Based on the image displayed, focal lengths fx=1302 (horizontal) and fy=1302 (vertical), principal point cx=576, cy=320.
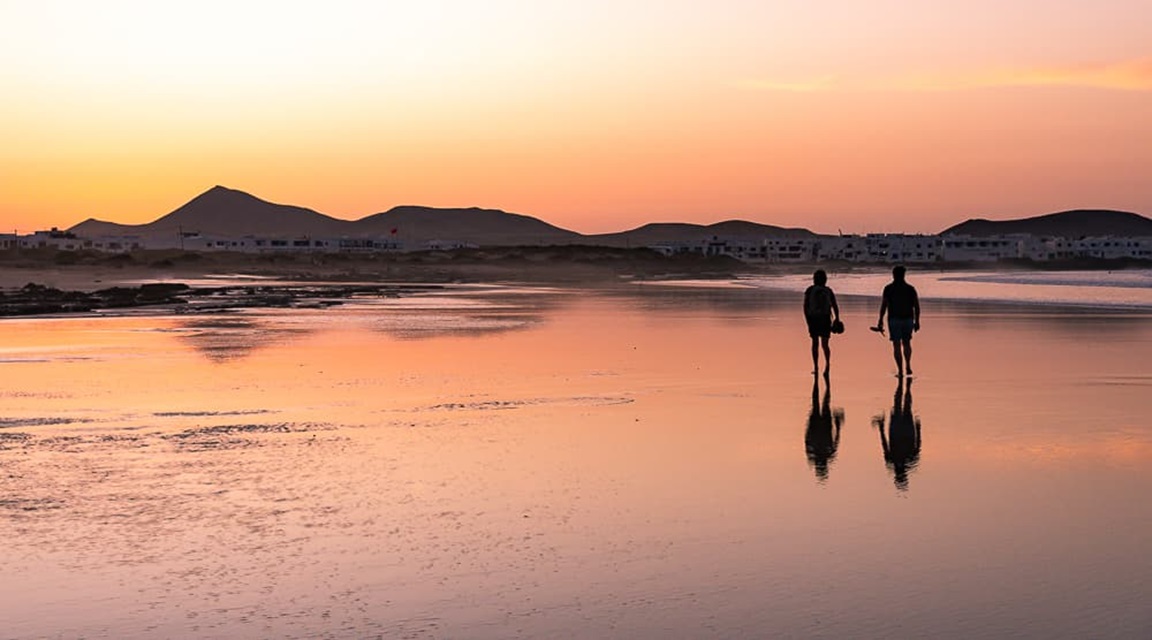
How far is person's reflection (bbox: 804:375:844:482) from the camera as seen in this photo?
11953mm

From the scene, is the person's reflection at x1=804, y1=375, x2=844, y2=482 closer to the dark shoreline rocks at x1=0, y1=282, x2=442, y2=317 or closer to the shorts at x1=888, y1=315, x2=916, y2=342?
the shorts at x1=888, y1=315, x2=916, y2=342

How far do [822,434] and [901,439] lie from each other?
0.84 meters

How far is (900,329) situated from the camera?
2009 centimetres

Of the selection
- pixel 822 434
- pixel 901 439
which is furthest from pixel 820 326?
pixel 901 439

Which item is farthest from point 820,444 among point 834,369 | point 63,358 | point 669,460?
point 63,358

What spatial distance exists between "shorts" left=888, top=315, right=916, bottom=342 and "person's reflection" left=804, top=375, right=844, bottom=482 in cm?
276

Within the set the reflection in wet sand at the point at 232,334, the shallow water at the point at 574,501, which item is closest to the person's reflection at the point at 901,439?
the shallow water at the point at 574,501

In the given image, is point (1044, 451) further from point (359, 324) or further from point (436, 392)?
point (359, 324)

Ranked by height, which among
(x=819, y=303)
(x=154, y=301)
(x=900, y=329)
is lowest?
(x=154, y=301)

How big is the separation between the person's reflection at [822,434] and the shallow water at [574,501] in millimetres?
63

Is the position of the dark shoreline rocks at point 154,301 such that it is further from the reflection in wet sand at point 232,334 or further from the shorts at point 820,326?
the shorts at point 820,326

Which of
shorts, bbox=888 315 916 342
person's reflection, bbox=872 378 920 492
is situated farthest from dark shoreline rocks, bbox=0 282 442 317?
person's reflection, bbox=872 378 920 492

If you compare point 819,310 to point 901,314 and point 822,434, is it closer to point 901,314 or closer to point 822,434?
point 901,314

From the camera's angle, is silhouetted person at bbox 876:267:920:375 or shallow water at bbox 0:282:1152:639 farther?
silhouetted person at bbox 876:267:920:375
